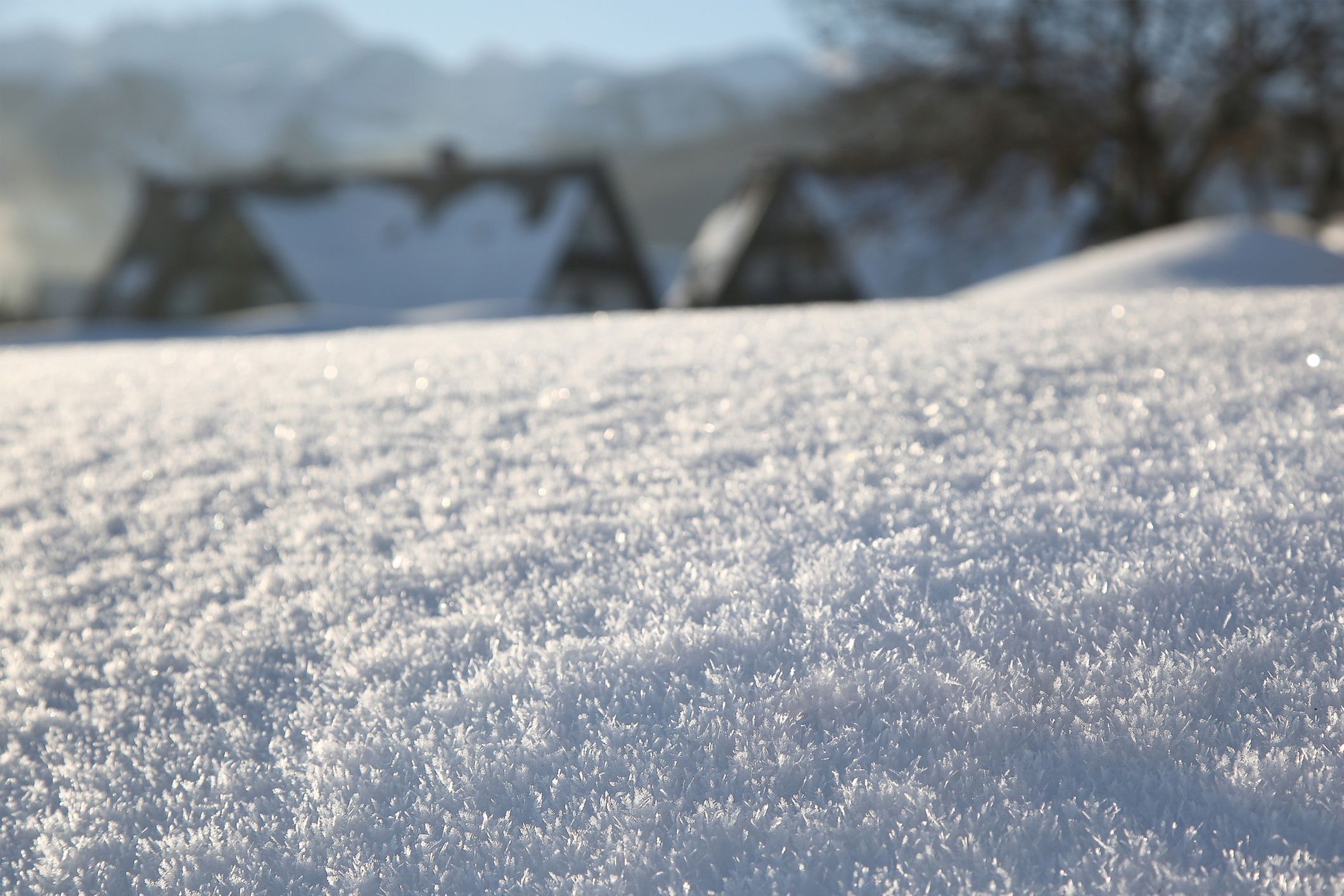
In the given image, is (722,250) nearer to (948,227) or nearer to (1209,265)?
(948,227)

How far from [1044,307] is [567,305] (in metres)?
15.5

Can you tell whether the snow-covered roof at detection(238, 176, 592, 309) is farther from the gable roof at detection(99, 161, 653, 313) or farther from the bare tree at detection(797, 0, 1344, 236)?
the bare tree at detection(797, 0, 1344, 236)

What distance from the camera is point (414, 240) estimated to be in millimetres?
17844

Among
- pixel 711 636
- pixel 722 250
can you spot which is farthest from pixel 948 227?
pixel 711 636

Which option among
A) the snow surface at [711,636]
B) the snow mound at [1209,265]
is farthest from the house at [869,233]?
the snow surface at [711,636]

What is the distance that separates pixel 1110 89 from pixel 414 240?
13.3m

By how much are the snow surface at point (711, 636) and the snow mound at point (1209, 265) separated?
1.97 meters

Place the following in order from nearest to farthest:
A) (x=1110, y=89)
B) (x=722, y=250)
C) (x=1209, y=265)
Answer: (x=1209, y=265), (x=1110, y=89), (x=722, y=250)

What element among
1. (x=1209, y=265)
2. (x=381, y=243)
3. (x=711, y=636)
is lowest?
(x=711, y=636)

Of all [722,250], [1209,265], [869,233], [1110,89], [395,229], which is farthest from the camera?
[395,229]

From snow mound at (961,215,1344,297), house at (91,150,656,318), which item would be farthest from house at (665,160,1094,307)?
A: snow mound at (961,215,1344,297)

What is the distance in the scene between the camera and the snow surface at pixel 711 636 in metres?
0.79

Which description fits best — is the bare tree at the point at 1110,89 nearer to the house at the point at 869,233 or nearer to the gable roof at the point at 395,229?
the house at the point at 869,233

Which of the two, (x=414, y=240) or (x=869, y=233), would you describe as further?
(x=414, y=240)
